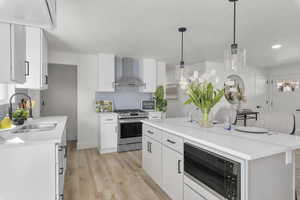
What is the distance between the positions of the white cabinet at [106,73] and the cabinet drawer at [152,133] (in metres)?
1.96

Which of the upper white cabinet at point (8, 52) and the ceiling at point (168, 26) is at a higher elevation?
the ceiling at point (168, 26)

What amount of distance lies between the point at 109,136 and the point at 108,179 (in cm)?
138

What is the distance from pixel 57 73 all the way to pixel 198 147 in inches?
186

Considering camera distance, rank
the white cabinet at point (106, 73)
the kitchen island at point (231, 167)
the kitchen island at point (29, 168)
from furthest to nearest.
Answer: the white cabinet at point (106, 73)
the kitchen island at point (29, 168)
the kitchen island at point (231, 167)

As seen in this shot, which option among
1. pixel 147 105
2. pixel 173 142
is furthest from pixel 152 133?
pixel 147 105

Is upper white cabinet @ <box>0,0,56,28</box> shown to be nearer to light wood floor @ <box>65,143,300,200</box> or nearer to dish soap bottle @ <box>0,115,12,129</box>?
dish soap bottle @ <box>0,115,12,129</box>

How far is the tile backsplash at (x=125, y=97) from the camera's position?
177 inches

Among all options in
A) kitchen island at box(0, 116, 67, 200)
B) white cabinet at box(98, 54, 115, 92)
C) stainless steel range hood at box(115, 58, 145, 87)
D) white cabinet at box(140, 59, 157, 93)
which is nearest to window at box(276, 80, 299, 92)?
white cabinet at box(140, 59, 157, 93)

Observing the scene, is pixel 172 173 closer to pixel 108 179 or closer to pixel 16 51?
pixel 108 179

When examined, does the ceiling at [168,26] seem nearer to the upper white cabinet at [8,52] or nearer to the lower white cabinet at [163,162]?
the upper white cabinet at [8,52]

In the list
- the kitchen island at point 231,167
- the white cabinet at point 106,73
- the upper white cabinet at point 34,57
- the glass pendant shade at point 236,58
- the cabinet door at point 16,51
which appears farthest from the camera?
the white cabinet at point 106,73

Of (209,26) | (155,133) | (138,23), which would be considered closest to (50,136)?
(155,133)

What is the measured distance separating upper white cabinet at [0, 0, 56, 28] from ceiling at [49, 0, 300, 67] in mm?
757

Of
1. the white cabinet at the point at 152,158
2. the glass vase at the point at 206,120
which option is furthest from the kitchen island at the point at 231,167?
the glass vase at the point at 206,120
